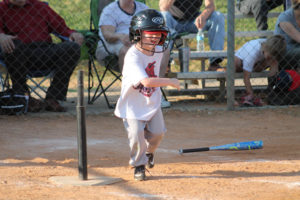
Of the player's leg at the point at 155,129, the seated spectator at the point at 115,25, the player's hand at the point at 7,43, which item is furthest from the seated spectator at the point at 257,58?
the player's leg at the point at 155,129

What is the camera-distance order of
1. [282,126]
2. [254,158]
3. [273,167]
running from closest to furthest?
[273,167] < [254,158] < [282,126]

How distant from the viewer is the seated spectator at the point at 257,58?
22.5 ft

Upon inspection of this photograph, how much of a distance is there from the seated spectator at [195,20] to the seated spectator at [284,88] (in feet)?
2.92

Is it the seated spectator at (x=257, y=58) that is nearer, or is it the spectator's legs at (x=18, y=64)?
the spectator's legs at (x=18, y=64)

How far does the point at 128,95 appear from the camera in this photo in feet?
12.2

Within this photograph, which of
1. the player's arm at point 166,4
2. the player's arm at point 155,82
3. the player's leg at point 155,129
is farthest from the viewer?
the player's arm at point 166,4

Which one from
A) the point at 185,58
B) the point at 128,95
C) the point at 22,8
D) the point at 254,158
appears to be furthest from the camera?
the point at 185,58

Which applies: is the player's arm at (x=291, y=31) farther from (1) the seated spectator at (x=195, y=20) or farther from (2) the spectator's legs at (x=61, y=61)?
(2) the spectator's legs at (x=61, y=61)

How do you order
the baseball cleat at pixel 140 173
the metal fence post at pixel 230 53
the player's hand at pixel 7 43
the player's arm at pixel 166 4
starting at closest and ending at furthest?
the baseball cleat at pixel 140 173, the player's hand at pixel 7 43, the metal fence post at pixel 230 53, the player's arm at pixel 166 4

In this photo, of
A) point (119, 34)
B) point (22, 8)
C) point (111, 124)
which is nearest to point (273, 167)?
point (111, 124)

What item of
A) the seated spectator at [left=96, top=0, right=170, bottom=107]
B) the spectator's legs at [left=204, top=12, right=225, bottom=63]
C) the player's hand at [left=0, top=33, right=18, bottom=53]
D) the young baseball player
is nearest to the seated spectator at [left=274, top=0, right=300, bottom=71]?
the spectator's legs at [left=204, top=12, right=225, bottom=63]

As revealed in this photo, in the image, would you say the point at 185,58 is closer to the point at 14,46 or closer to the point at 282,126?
the point at 282,126

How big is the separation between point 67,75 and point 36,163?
2601mm

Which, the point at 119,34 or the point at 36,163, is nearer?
the point at 36,163
